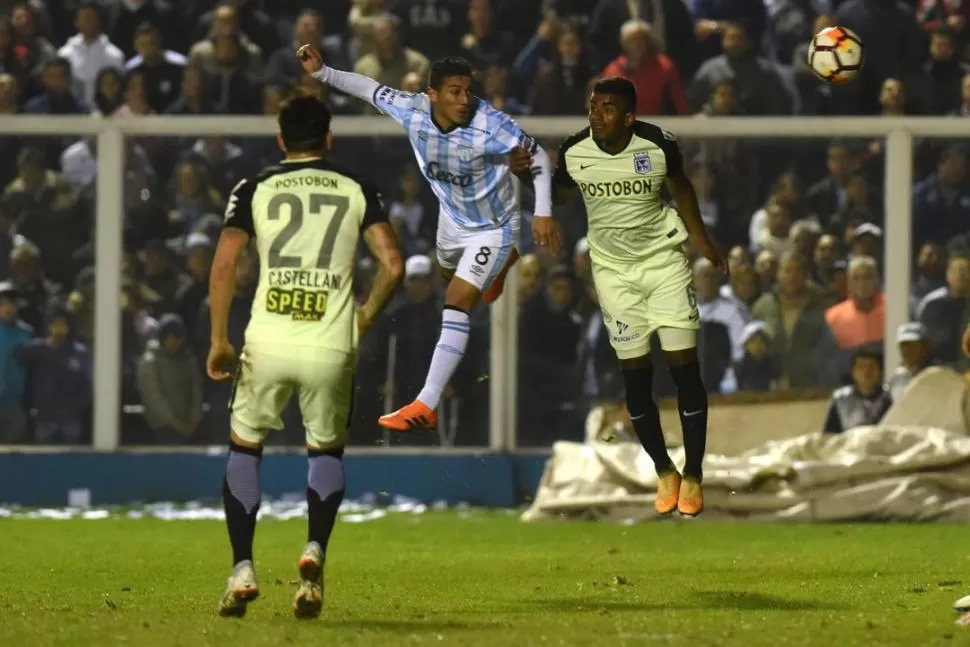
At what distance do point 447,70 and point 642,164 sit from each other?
3.75ft

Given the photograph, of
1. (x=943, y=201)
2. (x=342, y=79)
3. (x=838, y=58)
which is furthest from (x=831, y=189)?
(x=342, y=79)

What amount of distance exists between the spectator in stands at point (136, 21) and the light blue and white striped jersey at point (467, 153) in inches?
312

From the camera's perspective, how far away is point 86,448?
17.7m

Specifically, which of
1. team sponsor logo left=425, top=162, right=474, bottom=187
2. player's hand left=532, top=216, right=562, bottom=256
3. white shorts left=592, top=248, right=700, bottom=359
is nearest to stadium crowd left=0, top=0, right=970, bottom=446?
white shorts left=592, top=248, right=700, bottom=359

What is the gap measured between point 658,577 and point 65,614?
3.44m

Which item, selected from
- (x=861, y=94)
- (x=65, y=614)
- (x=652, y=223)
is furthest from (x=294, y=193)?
(x=861, y=94)

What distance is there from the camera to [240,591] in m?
8.60

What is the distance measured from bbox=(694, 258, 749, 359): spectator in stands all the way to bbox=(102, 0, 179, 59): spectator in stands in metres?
5.32

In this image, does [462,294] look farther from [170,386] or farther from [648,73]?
[648,73]

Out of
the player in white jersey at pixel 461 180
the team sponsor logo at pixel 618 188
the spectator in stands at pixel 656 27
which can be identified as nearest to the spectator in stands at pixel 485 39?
the spectator in stands at pixel 656 27

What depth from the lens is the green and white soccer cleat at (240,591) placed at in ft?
28.2

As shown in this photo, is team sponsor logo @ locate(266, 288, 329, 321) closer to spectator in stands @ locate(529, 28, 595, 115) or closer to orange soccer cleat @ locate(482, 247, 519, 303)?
orange soccer cleat @ locate(482, 247, 519, 303)

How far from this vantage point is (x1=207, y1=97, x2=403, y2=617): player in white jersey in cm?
872

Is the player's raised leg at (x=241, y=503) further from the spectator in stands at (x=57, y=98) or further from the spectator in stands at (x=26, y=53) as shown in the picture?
the spectator in stands at (x=26, y=53)
